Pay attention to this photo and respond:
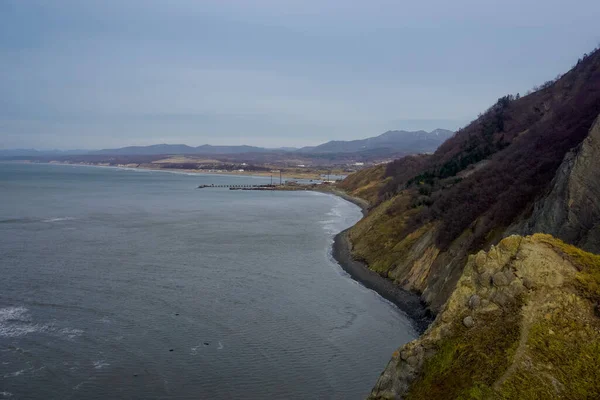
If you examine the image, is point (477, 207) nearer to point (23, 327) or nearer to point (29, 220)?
point (23, 327)

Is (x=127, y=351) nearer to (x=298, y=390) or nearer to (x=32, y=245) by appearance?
(x=298, y=390)

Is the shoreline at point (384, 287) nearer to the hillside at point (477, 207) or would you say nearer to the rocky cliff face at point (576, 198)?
the hillside at point (477, 207)

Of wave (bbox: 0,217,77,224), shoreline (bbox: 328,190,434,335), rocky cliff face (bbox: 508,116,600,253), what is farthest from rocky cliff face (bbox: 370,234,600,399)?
wave (bbox: 0,217,77,224)

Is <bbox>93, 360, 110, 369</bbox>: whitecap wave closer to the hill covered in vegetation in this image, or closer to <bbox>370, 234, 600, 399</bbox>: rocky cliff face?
<bbox>370, 234, 600, 399</bbox>: rocky cliff face

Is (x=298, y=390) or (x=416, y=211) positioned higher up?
(x=416, y=211)

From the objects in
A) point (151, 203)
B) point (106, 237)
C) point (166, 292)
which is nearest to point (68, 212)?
point (151, 203)
